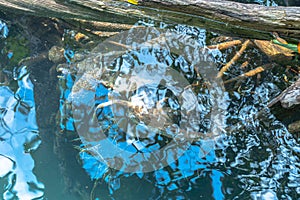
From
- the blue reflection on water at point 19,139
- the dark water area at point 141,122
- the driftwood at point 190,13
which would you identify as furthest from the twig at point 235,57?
the blue reflection on water at point 19,139

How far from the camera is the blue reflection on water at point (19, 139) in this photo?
7.06ft

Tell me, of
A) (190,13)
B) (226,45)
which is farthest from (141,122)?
(226,45)

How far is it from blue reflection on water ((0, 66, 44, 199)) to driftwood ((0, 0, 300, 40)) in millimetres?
669

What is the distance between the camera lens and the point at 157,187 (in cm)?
208

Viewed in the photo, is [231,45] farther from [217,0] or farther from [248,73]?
[217,0]

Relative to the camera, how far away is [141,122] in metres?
2.28

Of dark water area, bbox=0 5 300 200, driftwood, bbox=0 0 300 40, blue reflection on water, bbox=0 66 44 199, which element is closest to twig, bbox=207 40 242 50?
dark water area, bbox=0 5 300 200

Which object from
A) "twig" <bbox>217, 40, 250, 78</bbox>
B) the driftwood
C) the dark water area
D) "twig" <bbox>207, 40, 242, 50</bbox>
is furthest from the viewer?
"twig" <bbox>207, 40, 242, 50</bbox>

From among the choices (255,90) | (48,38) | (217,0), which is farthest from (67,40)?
(255,90)

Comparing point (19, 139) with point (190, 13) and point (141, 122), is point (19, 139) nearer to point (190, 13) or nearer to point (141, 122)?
point (141, 122)

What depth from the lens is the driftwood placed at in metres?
1.87

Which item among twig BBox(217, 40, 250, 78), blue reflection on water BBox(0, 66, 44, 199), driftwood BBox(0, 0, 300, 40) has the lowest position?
blue reflection on water BBox(0, 66, 44, 199)

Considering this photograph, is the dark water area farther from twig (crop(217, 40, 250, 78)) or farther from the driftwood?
the driftwood

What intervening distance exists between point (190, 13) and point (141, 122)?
2.75ft
